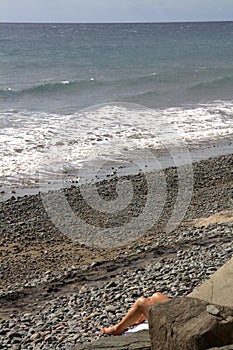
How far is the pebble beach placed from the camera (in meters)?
7.86

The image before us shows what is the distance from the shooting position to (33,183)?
15.5m

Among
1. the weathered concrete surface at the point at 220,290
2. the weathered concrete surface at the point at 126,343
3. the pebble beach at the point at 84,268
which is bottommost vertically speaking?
the pebble beach at the point at 84,268

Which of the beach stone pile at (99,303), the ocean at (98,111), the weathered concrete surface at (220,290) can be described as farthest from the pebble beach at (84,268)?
the ocean at (98,111)

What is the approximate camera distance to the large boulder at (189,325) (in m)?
4.53

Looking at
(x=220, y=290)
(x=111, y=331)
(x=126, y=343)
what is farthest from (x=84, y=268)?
(x=220, y=290)

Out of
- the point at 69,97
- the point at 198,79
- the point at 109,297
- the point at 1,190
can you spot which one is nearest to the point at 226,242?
the point at 109,297

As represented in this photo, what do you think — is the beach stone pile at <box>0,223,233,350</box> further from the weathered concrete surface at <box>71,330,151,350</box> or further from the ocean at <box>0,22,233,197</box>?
the ocean at <box>0,22,233,197</box>

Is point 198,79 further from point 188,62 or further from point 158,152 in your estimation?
point 158,152

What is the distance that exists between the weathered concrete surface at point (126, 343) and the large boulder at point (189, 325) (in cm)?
67

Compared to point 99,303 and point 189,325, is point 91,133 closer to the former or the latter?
point 99,303

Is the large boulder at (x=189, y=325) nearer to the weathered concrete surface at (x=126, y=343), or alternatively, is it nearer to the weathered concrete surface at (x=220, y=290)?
the weathered concrete surface at (x=220, y=290)

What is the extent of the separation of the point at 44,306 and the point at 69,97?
23.5 metres

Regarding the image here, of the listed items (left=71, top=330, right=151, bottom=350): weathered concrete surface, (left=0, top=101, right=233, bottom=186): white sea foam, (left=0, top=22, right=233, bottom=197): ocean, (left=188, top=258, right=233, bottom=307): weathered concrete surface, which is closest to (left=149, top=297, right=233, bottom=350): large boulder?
(left=188, top=258, right=233, bottom=307): weathered concrete surface

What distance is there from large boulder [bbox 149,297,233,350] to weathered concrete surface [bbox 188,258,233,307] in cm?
56
